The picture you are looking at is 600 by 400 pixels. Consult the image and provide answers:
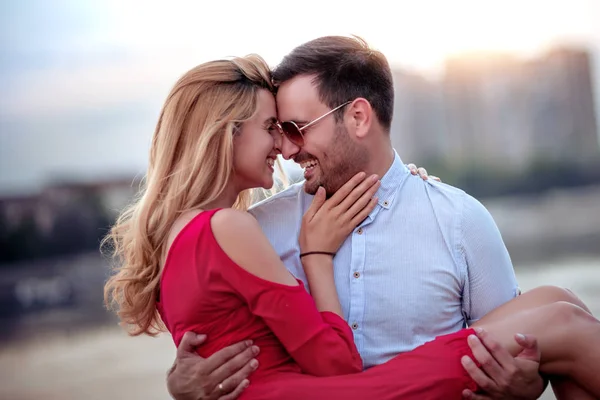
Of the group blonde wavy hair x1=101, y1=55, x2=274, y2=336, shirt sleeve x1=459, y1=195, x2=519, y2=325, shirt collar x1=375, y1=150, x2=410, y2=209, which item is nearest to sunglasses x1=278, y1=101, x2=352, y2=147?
blonde wavy hair x1=101, y1=55, x2=274, y2=336

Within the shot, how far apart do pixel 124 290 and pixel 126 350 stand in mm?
5907

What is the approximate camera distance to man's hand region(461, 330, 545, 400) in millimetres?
2238

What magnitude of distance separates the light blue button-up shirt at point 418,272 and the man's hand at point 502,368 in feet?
1.11

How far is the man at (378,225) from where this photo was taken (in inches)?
102

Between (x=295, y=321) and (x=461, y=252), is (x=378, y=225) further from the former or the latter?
(x=295, y=321)

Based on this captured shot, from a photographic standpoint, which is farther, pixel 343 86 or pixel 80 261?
pixel 80 261

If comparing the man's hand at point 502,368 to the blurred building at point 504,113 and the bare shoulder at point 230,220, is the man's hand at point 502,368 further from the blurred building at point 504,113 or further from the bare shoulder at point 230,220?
the blurred building at point 504,113

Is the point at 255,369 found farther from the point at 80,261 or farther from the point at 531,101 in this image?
the point at 531,101

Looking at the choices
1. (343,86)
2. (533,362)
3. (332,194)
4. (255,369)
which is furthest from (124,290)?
(533,362)

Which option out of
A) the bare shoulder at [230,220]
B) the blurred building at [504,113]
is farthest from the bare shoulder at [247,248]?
the blurred building at [504,113]

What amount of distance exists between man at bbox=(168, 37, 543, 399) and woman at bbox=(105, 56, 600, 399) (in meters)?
0.08

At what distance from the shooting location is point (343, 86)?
8.97 ft

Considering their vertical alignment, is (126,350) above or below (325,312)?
below

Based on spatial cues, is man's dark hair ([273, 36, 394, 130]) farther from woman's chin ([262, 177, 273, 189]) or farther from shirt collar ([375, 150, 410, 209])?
woman's chin ([262, 177, 273, 189])
